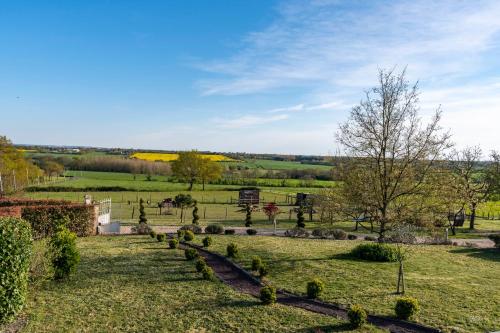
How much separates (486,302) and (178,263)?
12.9 m

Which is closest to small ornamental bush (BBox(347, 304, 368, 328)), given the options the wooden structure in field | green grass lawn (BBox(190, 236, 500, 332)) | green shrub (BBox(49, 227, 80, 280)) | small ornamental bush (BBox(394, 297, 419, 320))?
small ornamental bush (BBox(394, 297, 419, 320))

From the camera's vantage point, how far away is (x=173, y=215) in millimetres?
44469

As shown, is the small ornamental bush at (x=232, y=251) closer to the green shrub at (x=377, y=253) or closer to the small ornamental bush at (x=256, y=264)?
the small ornamental bush at (x=256, y=264)

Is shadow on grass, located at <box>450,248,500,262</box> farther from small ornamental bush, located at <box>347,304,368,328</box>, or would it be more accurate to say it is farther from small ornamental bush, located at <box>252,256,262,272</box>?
small ornamental bush, located at <box>347,304,368,328</box>

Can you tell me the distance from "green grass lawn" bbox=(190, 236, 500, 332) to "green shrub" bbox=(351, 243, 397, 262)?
0.69 meters

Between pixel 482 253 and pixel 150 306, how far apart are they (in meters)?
21.0

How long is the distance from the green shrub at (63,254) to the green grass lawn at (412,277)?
7850mm

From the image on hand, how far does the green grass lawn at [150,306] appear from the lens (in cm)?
1147

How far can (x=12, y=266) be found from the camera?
35.9 ft

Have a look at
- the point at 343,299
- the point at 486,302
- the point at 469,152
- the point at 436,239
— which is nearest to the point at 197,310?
the point at 343,299

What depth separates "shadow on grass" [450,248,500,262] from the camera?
76.7 feet

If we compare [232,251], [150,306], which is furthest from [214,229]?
[150,306]

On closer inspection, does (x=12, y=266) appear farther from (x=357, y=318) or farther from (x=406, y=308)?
(x=406, y=308)

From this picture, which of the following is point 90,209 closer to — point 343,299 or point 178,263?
point 178,263
